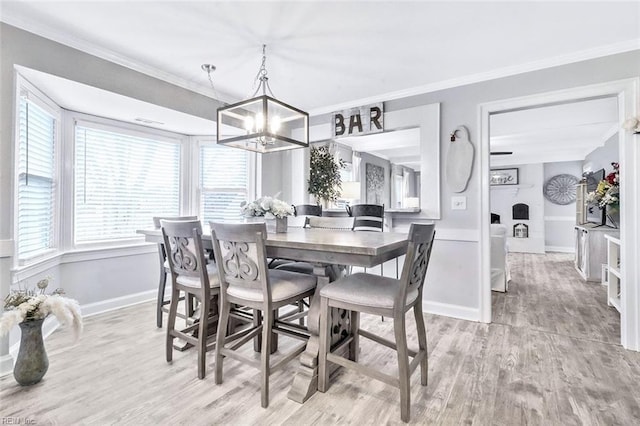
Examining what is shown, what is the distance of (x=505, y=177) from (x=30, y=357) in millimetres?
9496

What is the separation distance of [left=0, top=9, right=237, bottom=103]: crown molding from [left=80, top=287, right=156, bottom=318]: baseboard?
231 centimetres

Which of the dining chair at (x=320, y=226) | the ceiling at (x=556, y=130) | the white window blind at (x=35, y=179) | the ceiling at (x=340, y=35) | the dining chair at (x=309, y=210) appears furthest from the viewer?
the ceiling at (x=556, y=130)

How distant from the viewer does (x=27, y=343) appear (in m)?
1.93

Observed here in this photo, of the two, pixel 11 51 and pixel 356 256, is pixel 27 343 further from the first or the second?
pixel 356 256

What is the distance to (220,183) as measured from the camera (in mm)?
4211

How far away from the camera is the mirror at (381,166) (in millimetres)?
5547

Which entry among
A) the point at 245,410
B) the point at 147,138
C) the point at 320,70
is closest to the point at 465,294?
the point at 245,410

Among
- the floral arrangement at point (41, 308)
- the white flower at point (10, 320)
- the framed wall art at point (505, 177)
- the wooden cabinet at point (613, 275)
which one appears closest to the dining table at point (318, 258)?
the floral arrangement at point (41, 308)

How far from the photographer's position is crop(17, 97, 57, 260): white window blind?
2488mm

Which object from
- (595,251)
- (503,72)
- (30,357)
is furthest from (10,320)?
(595,251)

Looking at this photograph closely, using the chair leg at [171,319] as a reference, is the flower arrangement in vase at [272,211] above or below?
above

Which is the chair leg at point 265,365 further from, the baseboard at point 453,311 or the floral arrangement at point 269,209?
the baseboard at point 453,311

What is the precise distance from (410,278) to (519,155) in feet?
24.4

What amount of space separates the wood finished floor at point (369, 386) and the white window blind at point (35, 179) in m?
0.84
